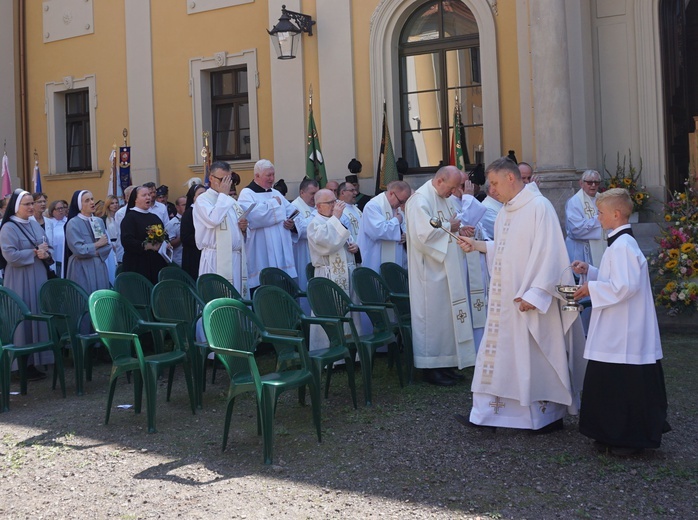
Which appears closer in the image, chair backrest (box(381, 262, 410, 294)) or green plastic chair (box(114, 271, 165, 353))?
green plastic chair (box(114, 271, 165, 353))

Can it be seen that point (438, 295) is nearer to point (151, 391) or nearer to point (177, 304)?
point (177, 304)

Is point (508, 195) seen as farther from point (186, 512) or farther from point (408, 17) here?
point (408, 17)

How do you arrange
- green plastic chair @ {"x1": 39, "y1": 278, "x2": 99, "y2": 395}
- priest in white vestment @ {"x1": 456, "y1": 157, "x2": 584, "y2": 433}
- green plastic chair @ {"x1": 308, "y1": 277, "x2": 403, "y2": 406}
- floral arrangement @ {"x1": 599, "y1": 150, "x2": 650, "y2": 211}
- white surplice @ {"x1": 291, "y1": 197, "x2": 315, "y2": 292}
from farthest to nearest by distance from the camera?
1. floral arrangement @ {"x1": 599, "y1": 150, "x2": 650, "y2": 211}
2. white surplice @ {"x1": 291, "y1": 197, "x2": 315, "y2": 292}
3. green plastic chair @ {"x1": 39, "y1": 278, "x2": 99, "y2": 395}
4. green plastic chair @ {"x1": 308, "y1": 277, "x2": 403, "y2": 406}
5. priest in white vestment @ {"x1": 456, "y1": 157, "x2": 584, "y2": 433}

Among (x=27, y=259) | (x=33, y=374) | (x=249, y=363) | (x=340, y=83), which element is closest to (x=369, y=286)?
(x=249, y=363)

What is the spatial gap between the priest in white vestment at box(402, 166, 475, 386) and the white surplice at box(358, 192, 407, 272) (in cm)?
139

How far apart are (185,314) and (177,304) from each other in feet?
0.36

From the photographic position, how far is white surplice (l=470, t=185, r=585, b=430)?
556 centimetres

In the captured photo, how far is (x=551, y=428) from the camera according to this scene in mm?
5746

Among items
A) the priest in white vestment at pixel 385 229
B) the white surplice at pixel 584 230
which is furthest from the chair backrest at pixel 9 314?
the white surplice at pixel 584 230

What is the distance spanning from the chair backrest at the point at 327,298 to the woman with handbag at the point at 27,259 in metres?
2.80

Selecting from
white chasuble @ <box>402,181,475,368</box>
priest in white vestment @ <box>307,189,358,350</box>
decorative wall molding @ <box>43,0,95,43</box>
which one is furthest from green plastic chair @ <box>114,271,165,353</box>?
decorative wall molding @ <box>43,0,95,43</box>

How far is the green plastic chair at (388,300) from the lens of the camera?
733 centimetres

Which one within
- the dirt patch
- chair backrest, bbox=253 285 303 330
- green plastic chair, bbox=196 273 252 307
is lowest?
the dirt patch

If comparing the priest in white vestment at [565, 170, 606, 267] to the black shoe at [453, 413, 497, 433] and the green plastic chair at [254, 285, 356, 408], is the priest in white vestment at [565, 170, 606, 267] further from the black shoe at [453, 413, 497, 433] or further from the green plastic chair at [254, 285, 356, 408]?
the black shoe at [453, 413, 497, 433]
